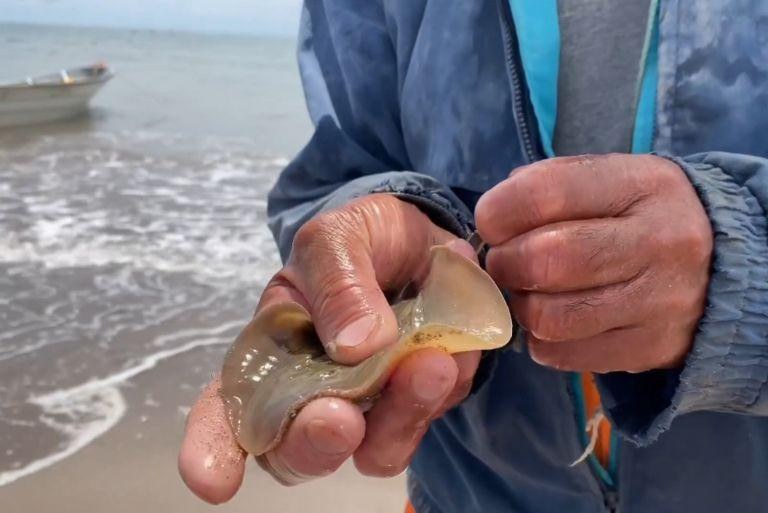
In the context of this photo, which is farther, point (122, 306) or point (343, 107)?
point (122, 306)

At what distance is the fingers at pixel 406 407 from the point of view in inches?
45.8

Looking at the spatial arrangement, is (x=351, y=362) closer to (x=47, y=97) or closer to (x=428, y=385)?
(x=428, y=385)

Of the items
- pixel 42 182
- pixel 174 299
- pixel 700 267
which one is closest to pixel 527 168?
pixel 700 267

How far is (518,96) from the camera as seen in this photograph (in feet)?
4.64

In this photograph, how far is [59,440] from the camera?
4180mm

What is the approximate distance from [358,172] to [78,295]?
4.75 m

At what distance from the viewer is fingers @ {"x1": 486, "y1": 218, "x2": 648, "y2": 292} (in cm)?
106

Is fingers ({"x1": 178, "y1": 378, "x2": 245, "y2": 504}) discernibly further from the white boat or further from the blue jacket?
the white boat

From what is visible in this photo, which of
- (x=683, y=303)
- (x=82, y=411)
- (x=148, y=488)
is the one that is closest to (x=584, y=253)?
(x=683, y=303)

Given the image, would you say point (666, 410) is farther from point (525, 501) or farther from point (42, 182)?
point (42, 182)

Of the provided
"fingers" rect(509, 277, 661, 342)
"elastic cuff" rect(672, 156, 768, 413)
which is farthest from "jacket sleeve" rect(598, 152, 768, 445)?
"fingers" rect(509, 277, 661, 342)

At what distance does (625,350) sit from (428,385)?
0.91ft

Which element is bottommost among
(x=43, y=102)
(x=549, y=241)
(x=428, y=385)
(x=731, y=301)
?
(x=43, y=102)

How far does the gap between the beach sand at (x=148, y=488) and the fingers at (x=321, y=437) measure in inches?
97.8
